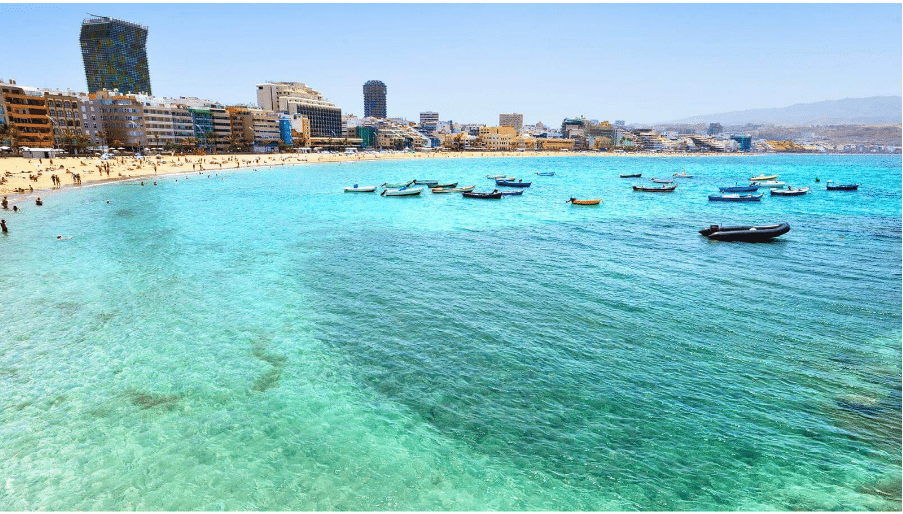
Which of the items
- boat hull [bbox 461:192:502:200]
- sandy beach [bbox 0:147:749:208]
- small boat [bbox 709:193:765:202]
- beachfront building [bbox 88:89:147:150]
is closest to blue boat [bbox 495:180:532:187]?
boat hull [bbox 461:192:502:200]

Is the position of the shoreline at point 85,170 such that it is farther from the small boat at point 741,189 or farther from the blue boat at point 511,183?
the small boat at point 741,189

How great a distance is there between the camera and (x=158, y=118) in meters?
130

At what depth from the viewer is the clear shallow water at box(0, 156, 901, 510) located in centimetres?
1105

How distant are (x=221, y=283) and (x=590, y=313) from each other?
19.6 m

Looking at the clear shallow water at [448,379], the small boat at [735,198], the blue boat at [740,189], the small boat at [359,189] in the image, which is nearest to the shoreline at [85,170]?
the small boat at [359,189]

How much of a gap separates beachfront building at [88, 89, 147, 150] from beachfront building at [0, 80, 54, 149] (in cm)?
1638

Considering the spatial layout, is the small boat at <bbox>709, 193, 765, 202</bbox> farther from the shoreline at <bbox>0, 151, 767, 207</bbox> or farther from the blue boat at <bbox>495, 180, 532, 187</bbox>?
the shoreline at <bbox>0, 151, 767, 207</bbox>

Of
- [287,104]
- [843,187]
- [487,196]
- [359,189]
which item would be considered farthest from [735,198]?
[287,104]

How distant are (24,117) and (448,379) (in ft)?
444

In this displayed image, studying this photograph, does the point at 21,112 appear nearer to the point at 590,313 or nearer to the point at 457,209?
the point at 457,209

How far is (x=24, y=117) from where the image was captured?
4112 inches

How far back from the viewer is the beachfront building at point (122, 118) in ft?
415

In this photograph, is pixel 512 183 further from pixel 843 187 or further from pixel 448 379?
pixel 448 379

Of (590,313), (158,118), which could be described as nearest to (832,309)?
(590,313)
